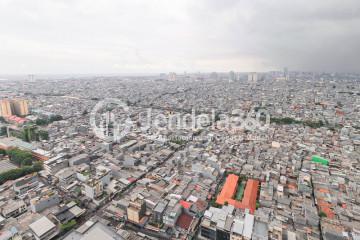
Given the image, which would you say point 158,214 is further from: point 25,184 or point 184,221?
point 25,184

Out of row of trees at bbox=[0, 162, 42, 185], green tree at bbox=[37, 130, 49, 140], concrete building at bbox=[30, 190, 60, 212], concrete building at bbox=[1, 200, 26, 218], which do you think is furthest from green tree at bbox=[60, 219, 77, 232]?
green tree at bbox=[37, 130, 49, 140]

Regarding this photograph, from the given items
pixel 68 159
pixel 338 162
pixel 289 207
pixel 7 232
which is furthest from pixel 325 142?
pixel 7 232

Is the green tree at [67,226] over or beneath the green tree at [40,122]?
beneath

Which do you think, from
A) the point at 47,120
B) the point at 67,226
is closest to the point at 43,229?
the point at 67,226

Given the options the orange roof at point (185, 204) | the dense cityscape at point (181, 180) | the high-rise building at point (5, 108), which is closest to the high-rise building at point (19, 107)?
the high-rise building at point (5, 108)

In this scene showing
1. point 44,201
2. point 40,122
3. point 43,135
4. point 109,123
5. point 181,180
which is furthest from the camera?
point 109,123

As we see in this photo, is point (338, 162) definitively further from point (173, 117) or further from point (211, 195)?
point (173, 117)

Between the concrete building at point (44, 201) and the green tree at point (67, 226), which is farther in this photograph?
the concrete building at point (44, 201)

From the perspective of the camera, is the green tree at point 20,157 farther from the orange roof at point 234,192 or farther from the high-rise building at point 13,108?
the high-rise building at point 13,108
